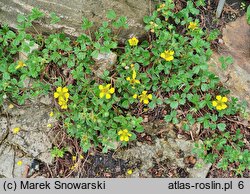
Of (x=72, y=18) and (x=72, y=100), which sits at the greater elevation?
(x=72, y=18)

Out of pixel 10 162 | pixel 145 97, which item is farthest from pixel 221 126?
pixel 10 162

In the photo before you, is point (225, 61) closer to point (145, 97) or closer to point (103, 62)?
point (145, 97)

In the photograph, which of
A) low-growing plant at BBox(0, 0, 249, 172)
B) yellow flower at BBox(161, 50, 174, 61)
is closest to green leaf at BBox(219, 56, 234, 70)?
low-growing plant at BBox(0, 0, 249, 172)

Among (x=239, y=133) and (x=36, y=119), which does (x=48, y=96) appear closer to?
(x=36, y=119)

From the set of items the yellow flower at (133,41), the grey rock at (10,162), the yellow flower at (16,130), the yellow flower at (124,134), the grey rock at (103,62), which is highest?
the yellow flower at (133,41)

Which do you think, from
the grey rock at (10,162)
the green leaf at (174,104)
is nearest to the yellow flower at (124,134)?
the green leaf at (174,104)

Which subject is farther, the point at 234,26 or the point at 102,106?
the point at 234,26

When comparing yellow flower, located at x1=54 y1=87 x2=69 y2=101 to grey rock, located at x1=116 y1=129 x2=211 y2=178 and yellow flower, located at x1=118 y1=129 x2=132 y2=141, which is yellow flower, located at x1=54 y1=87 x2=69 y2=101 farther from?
grey rock, located at x1=116 y1=129 x2=211 y2=178

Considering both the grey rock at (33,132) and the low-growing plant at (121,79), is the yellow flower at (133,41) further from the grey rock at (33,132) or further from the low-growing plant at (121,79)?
the grey rock at (33,132)

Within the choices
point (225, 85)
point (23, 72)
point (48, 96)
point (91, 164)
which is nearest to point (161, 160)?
point (91, 164)
